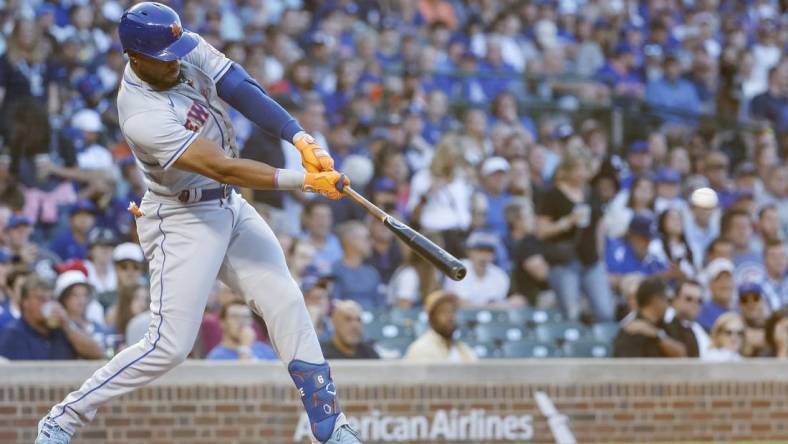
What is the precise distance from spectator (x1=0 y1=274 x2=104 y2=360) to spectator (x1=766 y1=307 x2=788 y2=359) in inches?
173

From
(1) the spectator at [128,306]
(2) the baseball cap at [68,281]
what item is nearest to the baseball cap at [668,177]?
(1) the spectator at [128,306]

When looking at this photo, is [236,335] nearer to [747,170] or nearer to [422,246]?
[422,246]

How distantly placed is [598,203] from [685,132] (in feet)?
10.9

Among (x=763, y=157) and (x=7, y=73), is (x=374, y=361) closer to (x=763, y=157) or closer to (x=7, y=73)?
(x=7, y=73)

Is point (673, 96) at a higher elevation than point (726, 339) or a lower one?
higher

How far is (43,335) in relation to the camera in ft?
26.0

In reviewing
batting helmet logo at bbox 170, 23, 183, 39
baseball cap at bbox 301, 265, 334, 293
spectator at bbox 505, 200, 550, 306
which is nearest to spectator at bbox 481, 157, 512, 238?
spectator at bbox 505, 200, 550, 306

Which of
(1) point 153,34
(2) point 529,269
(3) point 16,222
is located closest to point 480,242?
(2) point 529,269

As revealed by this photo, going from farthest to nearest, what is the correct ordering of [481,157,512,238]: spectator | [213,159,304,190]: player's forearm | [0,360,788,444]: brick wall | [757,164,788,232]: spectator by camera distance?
[757,164,788,232]: spectator → [481,157,512,238]: spectator → [0,360,788,444]: brick wall → [213,159,304,190]: player's forearm

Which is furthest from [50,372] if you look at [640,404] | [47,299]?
[640,404]

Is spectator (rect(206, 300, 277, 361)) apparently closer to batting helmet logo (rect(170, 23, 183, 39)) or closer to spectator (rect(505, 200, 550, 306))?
spectator (rect(505, 200, 550, 306))

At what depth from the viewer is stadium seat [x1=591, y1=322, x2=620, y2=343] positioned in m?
9.59

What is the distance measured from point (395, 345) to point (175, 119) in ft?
13.6

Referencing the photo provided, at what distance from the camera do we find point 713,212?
37.7ft
